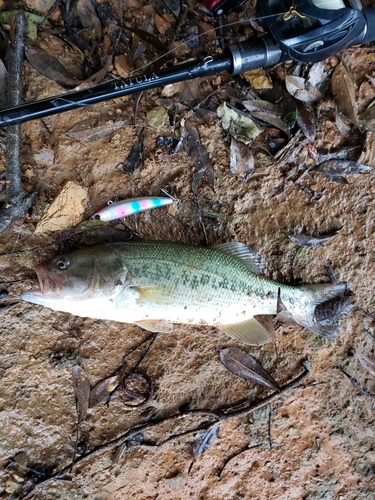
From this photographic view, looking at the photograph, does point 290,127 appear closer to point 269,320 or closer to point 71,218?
point 269,320

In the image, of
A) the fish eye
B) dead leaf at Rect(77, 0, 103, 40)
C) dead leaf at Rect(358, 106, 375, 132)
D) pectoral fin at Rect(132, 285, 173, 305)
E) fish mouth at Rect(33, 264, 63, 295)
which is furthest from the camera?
dead leaf at Rect(358, 106, 375, 132)

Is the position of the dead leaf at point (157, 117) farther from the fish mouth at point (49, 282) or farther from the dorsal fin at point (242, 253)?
the fish mouth at point (49, 282)

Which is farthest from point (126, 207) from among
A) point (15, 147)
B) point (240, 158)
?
point (240, 158)

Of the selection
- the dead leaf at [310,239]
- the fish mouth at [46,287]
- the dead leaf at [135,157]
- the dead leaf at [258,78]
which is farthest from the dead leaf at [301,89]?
the fish mouth at [46,287]

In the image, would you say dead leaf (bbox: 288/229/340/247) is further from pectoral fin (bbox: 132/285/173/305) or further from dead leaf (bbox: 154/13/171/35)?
dead leaf (bbox: 154/13/171/35)

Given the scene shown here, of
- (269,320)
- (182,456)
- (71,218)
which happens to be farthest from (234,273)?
(182,456)

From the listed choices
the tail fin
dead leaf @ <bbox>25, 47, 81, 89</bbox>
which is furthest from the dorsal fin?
dead leaf @ <bbox>25, 47, 81, 89</bbox>
